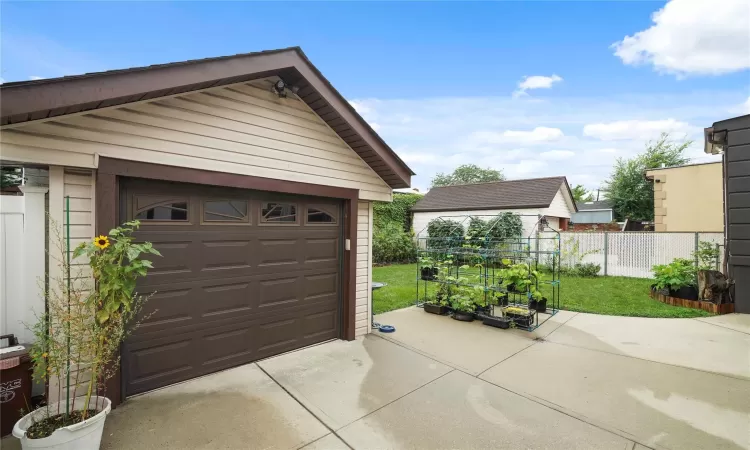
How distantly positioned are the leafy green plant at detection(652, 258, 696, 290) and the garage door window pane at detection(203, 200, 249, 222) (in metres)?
9.02

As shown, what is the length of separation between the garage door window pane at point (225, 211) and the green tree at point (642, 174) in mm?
25776

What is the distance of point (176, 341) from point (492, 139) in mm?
A: 31426

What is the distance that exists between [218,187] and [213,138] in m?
0.54

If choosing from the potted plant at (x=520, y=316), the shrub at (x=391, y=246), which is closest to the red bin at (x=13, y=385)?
the potted plant at (x=520, y=316)

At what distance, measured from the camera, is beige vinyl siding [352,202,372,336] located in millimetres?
4871

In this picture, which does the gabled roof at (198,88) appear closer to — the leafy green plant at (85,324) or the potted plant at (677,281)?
the leafy green plant at (85,324)

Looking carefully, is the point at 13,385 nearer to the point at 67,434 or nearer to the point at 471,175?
the point at 67,434

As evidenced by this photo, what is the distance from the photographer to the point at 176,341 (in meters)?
3.27

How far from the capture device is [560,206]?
49.1 ft

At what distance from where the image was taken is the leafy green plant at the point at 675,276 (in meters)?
6.90

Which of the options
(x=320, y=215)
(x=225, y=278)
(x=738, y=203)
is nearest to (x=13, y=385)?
(x=225, y=278)

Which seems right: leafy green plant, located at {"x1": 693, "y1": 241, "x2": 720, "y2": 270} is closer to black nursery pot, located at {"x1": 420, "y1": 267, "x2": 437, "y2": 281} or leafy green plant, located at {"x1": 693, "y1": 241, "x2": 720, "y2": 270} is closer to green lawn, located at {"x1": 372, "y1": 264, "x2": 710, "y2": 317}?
green lawn, located at {"x1": 372, "y1": 264, "x2": 710, "y2": 317}

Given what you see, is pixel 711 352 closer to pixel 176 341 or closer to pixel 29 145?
pixel 176 341

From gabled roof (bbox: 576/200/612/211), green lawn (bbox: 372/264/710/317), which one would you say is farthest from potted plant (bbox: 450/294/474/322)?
gabled roof (bbox: 576/200/612/211)
